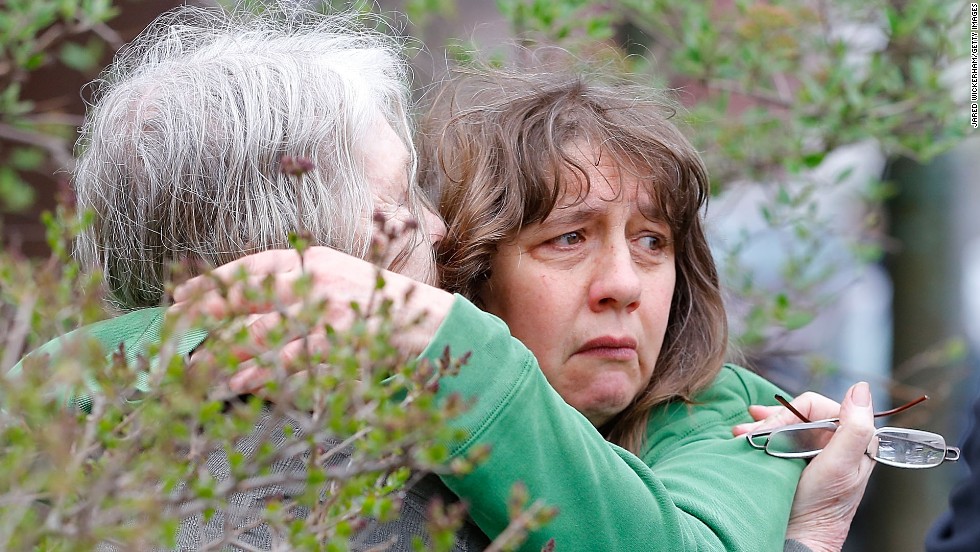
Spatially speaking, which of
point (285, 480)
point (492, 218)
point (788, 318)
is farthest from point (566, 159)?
point (788, 318)

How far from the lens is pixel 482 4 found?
6754mm

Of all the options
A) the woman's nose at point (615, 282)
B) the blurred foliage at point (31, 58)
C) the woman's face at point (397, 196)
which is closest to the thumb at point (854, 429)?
the woman's nose at point (615, 282)

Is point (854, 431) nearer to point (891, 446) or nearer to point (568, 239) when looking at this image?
point (891, 446)

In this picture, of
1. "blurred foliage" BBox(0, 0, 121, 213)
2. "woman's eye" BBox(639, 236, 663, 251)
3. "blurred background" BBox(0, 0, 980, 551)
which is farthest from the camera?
"blurred background" BBox(0, 0, 980, 551)

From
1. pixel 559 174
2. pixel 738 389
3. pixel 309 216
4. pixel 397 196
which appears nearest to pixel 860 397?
pixel 738 389

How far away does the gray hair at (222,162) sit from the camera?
1795mm

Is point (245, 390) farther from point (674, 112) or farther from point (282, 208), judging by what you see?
point (674, 112)

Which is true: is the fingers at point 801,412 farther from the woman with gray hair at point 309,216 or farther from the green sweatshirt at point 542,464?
the green sweatshirt at point 542,464

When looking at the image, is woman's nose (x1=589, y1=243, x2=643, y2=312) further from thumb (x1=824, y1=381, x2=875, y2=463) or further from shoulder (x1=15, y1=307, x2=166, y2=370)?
shoulder (x1=15, y1=307, x2=166, y2=370)

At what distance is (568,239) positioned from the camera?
7.32ft

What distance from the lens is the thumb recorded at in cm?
201

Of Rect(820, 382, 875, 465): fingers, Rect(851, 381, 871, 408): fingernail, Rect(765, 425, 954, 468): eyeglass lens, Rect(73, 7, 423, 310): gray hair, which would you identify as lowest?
Rect(765, 425, 954, 468): eyeglass lens

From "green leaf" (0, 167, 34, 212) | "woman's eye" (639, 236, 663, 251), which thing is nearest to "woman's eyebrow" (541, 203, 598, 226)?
"woman's eye" (639, 236, 663, 251)

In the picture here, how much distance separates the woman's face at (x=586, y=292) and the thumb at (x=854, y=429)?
1.40 feet
